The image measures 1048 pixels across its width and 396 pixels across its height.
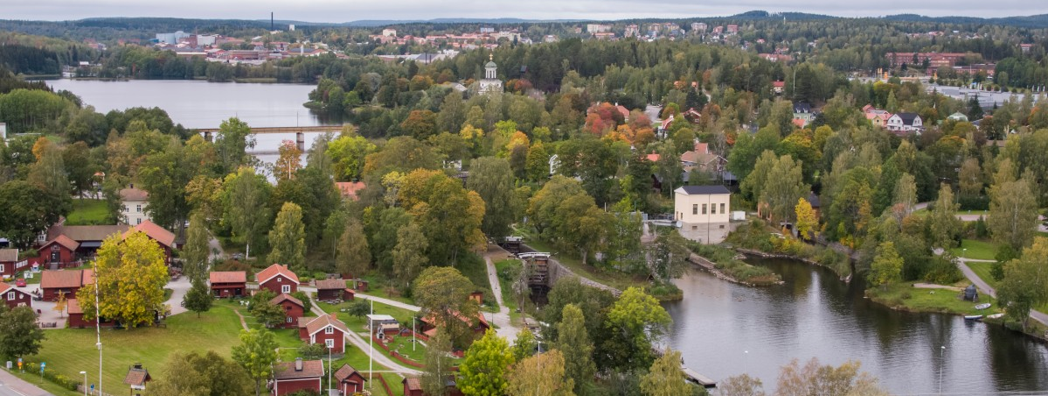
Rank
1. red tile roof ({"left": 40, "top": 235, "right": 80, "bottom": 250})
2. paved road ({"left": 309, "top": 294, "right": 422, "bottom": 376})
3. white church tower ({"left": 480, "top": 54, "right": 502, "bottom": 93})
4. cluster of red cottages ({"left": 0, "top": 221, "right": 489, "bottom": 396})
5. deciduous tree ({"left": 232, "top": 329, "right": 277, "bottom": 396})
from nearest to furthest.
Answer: deciduous tree ({"left": 232, "top": 329, "right": 277, "bottom": 396}), cluster of red cottages ({"left": 0, "top": 221, "right": 489, "bottom": 396}), paved road ({"left": 309, "top": 294, "right": 422, "bottom": 376}), red tile roof ({"left": 40, "top": 235, "right": 80, "bottom": 250}), white church tower ({"left": 480, "top": 54, "right": 502, "bottom": 93})

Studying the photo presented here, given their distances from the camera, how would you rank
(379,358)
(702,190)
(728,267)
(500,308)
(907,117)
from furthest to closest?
1. (907,117)
2. (702,190)
3. (728,267)
4. (500,308)
5. (379,358)

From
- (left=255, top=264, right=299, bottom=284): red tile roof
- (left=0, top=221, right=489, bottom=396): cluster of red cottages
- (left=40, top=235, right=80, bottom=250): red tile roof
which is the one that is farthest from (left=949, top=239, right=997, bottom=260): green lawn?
(left=40, top=235, right=80, bottom=250): red tile roof

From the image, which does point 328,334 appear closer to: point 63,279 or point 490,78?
point 63,279

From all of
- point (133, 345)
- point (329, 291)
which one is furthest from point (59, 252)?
point (133, 345)

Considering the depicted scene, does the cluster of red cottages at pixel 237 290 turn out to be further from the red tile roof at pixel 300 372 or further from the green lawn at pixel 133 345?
the green lawn at pixel 133 345

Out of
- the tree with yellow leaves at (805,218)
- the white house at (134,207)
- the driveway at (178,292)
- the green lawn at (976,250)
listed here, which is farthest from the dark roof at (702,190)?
the white house at (134,207)

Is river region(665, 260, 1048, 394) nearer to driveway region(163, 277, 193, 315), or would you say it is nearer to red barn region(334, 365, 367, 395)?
red barn region(334, 365, 367, 395)
